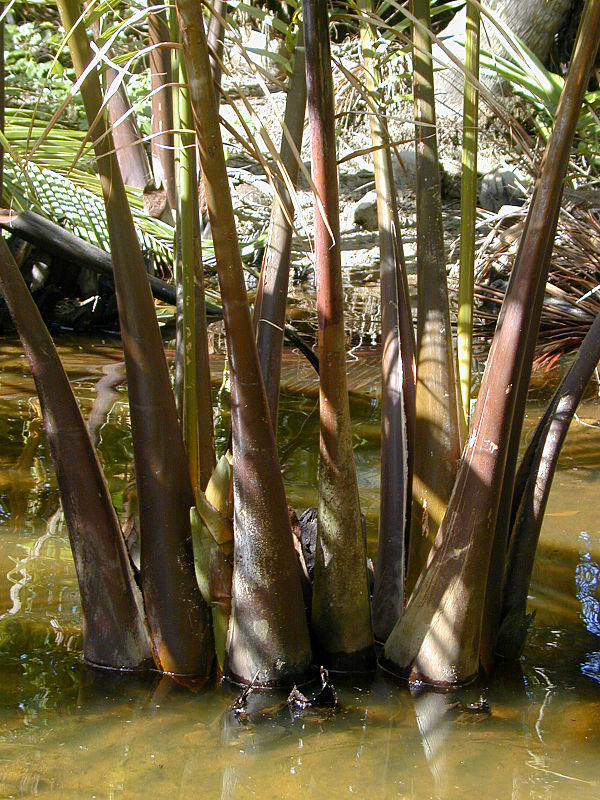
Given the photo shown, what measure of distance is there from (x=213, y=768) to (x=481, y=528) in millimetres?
645

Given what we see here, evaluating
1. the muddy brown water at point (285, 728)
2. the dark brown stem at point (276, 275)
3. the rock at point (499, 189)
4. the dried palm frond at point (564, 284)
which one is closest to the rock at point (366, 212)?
the rock at point (499, 189)

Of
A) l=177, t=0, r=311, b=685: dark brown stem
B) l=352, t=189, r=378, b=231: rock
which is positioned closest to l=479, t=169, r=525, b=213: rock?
l=352, t=189, r=378, b=231: rock

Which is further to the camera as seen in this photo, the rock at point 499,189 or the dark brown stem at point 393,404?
the rock at point 499,189

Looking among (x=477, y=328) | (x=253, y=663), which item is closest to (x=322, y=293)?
(x=253, y=663)

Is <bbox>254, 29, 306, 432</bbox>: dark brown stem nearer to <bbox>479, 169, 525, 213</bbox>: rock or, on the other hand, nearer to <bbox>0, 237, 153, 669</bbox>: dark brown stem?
<bbox>0, 237, 153, 669</bbox>: dark brown stem

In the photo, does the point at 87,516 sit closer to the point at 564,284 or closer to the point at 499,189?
the point at 564,284

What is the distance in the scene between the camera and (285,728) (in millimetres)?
1564

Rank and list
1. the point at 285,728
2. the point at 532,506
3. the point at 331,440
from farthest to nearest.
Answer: the point at 532,506, the point at 331,440, the point at 285,728

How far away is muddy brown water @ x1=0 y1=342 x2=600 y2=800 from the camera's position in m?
1.41

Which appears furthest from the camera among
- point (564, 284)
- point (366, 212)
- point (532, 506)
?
point (366, 212)

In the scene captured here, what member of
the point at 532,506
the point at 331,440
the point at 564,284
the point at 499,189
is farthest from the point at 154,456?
the point at 499,189

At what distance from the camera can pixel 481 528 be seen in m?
1.62

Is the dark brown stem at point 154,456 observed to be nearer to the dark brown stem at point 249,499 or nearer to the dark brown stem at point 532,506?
the dark brown stem at point 249,499

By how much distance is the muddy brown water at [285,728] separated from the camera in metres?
1.41
